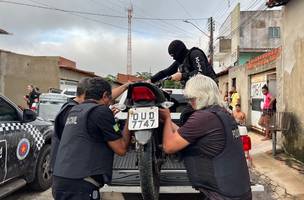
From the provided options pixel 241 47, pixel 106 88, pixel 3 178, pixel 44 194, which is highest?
pixel 241 47

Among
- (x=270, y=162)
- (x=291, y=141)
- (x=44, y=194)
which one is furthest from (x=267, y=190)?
(x=44, y=194)

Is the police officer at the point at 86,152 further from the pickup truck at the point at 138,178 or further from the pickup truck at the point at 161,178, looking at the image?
the pickup truck at the point at 138,178

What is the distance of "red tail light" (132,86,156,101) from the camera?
3414 millimetres

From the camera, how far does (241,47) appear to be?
39219 millimetres

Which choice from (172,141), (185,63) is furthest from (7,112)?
(172,141)

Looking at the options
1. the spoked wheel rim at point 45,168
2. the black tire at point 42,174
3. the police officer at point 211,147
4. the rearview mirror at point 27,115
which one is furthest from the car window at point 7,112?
the police officer at point 211,147

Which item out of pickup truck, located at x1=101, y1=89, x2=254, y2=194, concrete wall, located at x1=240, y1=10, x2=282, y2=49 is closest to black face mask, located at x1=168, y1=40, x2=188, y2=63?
pickup truck, located at x1=101, y1=89, x2=254, y2=194

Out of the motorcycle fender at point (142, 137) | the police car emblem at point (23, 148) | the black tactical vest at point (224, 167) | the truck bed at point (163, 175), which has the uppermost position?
the motorcycle fender at point (142, 137)

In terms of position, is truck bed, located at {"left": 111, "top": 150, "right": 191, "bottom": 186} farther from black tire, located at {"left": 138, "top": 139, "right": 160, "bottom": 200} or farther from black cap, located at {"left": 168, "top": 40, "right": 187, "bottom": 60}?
black cap, located at {"left": 168, "top": 40, "right": 187, "bottom": 60}

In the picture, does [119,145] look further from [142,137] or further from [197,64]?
[197,64]

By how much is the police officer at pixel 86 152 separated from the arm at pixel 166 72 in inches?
86.8

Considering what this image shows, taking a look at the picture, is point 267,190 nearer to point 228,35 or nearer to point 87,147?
point 87,147

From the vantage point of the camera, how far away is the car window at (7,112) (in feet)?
16.8

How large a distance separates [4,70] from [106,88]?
24875 mm
